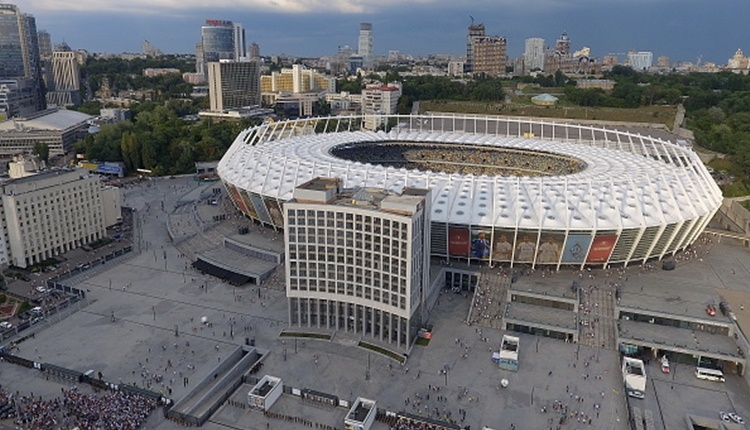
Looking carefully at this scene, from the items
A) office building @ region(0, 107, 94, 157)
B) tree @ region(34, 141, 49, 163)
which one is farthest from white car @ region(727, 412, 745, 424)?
office building @ region(0, 107, 94, 157)

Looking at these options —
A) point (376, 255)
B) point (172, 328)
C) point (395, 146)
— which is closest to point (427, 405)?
point (376, 255)

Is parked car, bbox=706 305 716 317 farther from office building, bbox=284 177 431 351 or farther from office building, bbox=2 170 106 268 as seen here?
office building, bbox=2 170 106 268

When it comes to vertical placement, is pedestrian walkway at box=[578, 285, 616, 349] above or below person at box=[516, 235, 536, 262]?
below

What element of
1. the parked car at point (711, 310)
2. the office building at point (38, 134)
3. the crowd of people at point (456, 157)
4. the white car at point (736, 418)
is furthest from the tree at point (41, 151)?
the white car at point (736, 418)

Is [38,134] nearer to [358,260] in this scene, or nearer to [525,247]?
[358,260]

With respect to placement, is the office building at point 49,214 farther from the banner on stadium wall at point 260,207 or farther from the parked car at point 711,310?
the parked car at point 711,310

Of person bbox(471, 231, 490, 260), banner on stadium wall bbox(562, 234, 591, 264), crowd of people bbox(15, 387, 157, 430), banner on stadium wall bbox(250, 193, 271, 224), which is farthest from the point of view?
banner on stadium wall bbox(250, 193, 271, 224)

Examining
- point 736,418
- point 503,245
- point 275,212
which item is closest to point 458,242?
point 503,245

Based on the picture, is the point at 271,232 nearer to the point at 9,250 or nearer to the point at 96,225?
the point at 96,225
